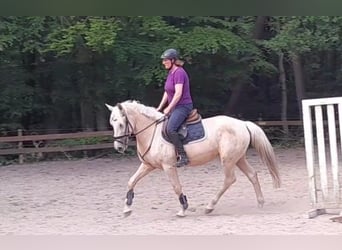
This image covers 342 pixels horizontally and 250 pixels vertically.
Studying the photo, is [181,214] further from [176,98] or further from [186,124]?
[176,98]

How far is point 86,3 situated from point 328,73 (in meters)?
15.9

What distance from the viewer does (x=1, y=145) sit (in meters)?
12.3

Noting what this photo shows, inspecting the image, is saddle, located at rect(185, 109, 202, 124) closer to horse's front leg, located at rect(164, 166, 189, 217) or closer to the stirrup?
the stirrup

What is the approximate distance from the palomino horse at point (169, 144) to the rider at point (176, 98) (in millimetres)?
90

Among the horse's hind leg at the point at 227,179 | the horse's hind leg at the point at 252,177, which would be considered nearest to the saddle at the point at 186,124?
the horse's hind leg at the point at 227,179

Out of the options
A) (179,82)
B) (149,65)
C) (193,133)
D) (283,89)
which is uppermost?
(149,65)

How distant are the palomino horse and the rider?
0.09m

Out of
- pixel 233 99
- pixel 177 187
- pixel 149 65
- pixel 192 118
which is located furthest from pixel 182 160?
pixel 233 99

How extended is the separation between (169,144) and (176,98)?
49cm

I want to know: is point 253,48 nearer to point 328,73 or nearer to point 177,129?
point 328,73

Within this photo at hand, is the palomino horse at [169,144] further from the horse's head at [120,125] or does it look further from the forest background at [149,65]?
the forest background at [149,65]

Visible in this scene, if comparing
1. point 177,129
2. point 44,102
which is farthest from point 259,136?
point 44,102

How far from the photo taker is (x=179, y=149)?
579 centimetres

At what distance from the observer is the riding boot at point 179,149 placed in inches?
225
